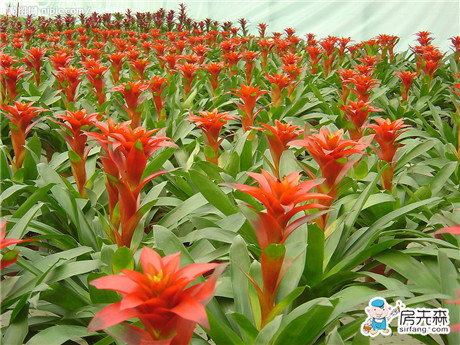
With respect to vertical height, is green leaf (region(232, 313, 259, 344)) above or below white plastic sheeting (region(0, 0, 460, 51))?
below

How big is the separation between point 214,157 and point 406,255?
A: 33.2 inches

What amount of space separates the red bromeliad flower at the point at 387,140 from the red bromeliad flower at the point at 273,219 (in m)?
0.70

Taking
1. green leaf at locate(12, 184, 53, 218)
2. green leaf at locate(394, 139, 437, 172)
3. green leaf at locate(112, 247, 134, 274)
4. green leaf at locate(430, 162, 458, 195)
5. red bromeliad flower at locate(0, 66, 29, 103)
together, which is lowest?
green leaf at locate(112, 247, 134, 274)

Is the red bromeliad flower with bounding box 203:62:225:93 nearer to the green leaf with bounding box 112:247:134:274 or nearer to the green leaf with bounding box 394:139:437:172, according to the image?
the green leaf with bounding box 394:139:437:172

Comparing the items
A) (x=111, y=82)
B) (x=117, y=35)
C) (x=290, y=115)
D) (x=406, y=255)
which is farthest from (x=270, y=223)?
(x=117, y=35)

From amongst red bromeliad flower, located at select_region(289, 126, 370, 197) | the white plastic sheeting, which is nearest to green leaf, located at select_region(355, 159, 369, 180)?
red bromeliad flower, located at select_region(289, 126, 370, 197)

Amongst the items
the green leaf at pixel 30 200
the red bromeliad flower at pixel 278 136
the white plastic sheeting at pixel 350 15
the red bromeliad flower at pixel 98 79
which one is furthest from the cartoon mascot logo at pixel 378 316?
the white plastic sheeting at pixel 350 15

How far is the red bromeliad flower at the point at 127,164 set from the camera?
1.29m

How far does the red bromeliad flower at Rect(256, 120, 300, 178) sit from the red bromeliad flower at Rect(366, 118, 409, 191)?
0.31 metres

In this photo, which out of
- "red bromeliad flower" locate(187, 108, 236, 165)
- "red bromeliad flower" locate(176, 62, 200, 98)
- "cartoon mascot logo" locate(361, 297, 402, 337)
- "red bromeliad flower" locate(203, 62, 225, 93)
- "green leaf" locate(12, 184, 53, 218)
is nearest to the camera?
"cartoon mascot logo" locate(361, 297, 402, 337)

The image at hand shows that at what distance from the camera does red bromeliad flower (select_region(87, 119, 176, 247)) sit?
1.29 metres

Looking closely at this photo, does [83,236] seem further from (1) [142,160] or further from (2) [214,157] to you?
(2) [214,157]

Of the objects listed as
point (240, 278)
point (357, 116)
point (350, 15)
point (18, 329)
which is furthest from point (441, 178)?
point (350, 15)

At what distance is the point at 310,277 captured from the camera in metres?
1.30
